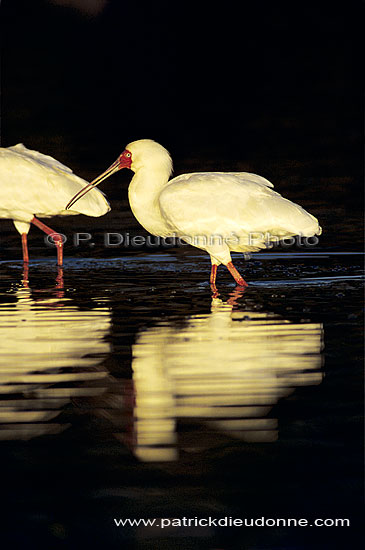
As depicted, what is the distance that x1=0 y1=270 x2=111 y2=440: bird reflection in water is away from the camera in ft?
18.4

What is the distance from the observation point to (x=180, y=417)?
17.9ft

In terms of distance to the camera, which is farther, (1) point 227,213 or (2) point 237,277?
(2) point 237,277

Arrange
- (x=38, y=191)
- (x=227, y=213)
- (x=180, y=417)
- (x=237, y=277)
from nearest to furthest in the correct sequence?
1. (x=180, y=417)
2. (x=227, y=213)
3. (x=237, y=277)
4. (x=38, y=191)

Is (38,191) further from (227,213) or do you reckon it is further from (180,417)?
(180,417)

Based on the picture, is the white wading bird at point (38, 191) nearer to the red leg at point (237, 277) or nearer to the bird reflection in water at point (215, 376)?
the red leg at point (237, 277)

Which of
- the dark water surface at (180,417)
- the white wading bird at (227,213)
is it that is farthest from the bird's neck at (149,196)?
the dark water surface at (180,417)

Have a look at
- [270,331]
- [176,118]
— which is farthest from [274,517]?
[176,118]

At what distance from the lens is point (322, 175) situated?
1995 centimetres

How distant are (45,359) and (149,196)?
3.96m

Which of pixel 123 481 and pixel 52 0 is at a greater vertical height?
pixel 52 0

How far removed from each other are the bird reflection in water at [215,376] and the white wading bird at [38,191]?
4349 millimetres

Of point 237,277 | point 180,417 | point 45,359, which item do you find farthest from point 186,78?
point 180,417

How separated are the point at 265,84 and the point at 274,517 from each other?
91.6 feet

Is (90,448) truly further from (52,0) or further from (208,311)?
(52,0)
